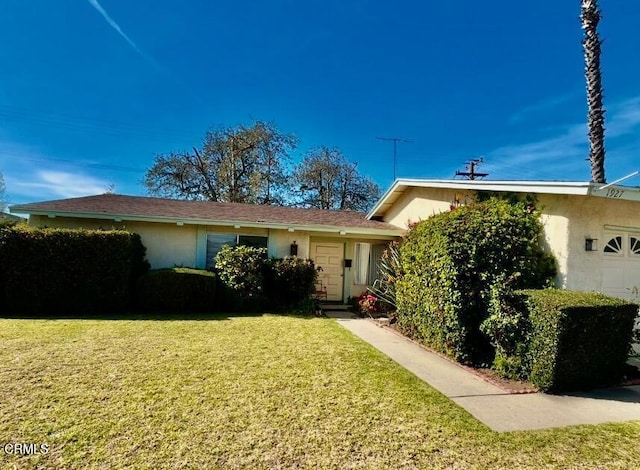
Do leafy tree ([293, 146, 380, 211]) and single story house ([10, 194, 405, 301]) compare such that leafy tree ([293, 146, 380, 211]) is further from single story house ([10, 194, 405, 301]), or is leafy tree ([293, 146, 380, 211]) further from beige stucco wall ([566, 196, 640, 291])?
beige stucco wall ([566, 196, 640, 291])

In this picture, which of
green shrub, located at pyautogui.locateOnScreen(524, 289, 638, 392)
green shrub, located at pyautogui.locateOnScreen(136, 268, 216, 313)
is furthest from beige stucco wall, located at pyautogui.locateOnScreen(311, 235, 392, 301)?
green shrub, located at pyautogui.locateOnScreen(524, 289, 638, 392)

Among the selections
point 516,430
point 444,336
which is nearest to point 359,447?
point 516,430

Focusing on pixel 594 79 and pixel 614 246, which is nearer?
pixel 614 246

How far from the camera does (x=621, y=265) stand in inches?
287

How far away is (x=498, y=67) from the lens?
586 inches

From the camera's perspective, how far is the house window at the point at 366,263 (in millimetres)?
13492

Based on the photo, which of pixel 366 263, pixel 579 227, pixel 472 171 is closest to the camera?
pixel 579 227

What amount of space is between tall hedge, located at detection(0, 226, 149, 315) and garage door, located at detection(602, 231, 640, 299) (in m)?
11.5

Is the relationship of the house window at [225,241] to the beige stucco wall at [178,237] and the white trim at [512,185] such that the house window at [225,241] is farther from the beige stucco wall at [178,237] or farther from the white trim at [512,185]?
the white trim at [512,185]

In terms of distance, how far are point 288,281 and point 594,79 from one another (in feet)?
36.8

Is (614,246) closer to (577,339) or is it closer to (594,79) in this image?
(577,339)

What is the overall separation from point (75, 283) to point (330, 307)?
7670 millimetres

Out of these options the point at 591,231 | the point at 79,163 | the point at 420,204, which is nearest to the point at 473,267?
the point at 591,231

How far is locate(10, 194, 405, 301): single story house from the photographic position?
441 inches
